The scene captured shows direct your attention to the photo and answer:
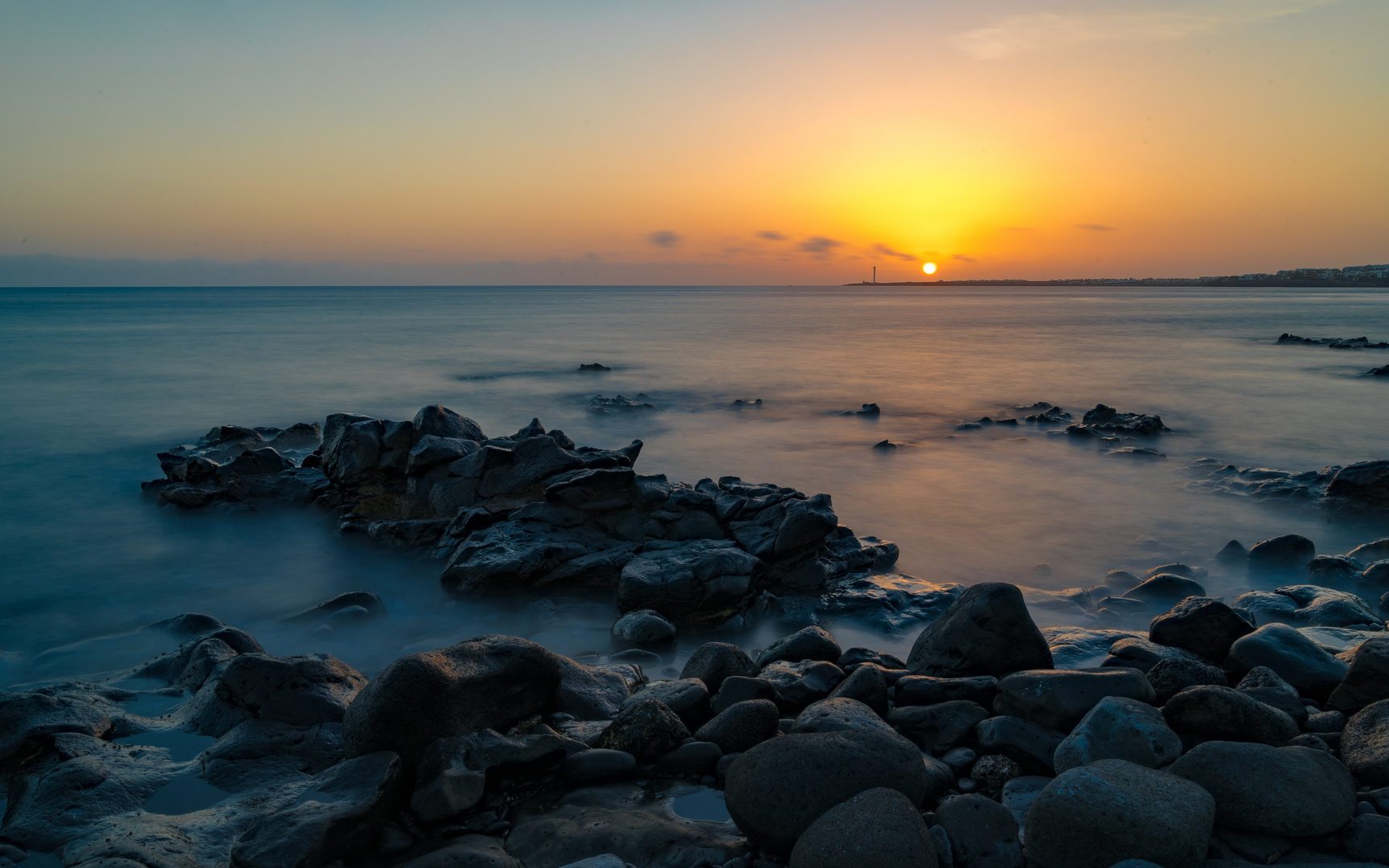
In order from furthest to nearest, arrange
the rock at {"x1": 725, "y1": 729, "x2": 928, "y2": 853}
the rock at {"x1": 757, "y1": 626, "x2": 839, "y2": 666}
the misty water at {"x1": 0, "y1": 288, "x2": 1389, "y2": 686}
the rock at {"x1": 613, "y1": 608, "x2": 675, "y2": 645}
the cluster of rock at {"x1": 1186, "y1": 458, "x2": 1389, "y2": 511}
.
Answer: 1. the cluster of rock at {"x1": 1186, "y1": 458, "x2": 1389, "y2": 511}
2. the misty water at {"x1": 0, "y1": 288, "x2": 1389, "y2": 686}
3. the rock at {"x1": 613, "y1": 608, "x2": 675, "y2": 645}
4. the rock at {"x1": 757, "y1": 626, "x2": 839, "y2": 666}
5. the rock at {"x1": 725, "y1": 729, "x2": 928, "y2": 853}

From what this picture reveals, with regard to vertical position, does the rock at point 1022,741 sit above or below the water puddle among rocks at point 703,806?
above

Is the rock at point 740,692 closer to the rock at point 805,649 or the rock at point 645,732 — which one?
the rock at point 645,732

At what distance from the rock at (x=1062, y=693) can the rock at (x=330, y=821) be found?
3190mm

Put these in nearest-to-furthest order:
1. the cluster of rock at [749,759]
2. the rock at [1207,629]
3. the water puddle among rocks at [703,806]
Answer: the cluster of rock at [749,759] < the water puddle among rocks at [703,806] < the rock at [1207,629]

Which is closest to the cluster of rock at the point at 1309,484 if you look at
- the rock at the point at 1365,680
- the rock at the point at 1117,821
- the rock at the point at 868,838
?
the rock at the point at 1365,680

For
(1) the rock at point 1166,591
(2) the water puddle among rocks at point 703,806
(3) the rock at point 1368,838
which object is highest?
(3) the rock at point 1368,838

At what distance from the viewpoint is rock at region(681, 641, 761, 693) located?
4.76 m

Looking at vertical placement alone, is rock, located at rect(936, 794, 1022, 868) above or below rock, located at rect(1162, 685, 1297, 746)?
below

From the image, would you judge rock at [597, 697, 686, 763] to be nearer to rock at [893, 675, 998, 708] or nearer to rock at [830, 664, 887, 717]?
rock at [830, 664, 887, 717]

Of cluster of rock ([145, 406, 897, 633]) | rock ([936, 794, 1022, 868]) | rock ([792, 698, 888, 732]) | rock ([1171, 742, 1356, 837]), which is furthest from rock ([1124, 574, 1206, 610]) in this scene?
rock ([936, 794, 1022, 868])

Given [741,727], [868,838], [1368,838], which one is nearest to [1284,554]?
[1368,838]

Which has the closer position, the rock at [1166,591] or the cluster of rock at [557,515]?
the rock at [1166,591]

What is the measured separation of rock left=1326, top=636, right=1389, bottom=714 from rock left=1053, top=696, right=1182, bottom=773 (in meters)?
1.29

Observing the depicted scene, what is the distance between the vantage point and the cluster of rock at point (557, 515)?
689 cm
